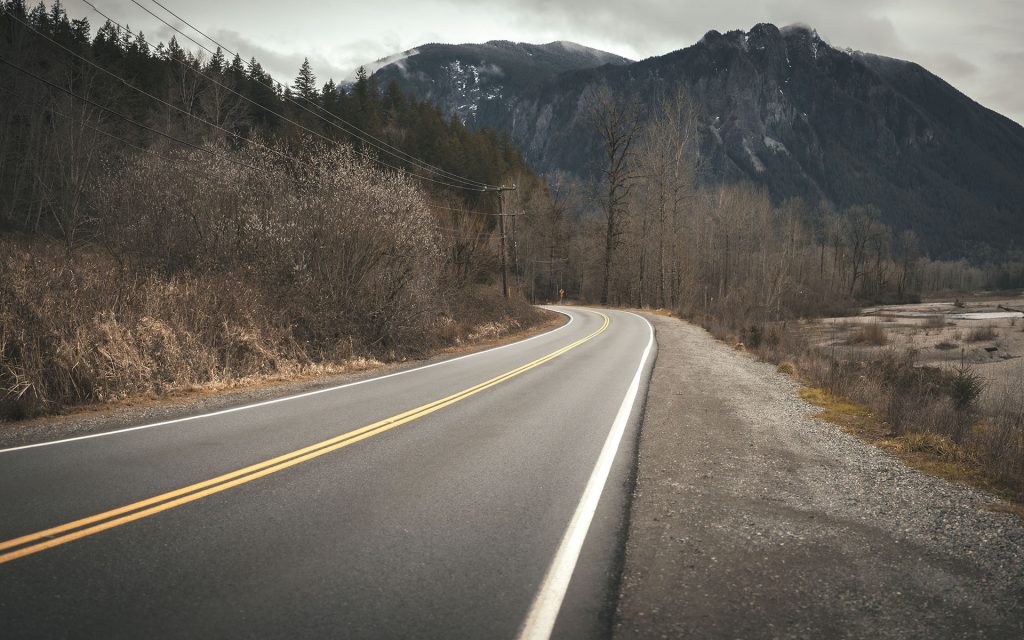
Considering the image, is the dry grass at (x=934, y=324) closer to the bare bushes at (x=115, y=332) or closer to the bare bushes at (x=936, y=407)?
the bare bushes at (x=936, y=407)

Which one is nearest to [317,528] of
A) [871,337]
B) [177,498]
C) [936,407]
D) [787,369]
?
[177,498]

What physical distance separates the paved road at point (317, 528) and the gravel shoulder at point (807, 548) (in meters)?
0.42

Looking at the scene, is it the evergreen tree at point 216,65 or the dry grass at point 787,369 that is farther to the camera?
the evergreen tree at point 216,65

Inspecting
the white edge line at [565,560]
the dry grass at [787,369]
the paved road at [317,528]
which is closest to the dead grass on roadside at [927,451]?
the paved road at [317,528]

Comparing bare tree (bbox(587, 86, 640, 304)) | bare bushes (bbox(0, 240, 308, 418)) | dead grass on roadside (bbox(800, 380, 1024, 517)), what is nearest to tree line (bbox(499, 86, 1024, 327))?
bare tree (bbox(587, 86, 640, 304))

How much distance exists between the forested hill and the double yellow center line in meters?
10.7

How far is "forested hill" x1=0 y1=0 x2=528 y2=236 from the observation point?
25312 millimetres

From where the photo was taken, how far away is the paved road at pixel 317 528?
304 centimetres

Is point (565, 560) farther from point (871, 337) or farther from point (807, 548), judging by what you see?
point (871, 337)

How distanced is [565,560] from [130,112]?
137ft

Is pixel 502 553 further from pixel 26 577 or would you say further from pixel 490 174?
pixel 490 174

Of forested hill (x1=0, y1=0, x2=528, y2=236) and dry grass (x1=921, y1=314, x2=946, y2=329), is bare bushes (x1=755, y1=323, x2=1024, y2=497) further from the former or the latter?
dry grass (x1=921, y1=314, x2=946, y2=329)

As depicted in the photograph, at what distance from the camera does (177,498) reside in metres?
4.64

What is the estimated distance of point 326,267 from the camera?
15078 mm
